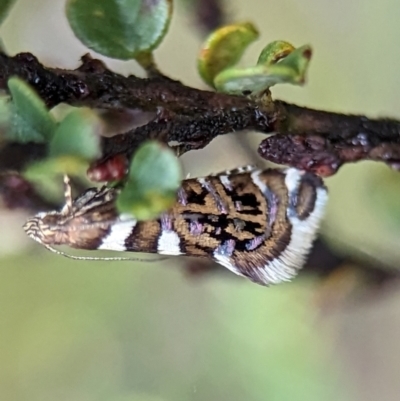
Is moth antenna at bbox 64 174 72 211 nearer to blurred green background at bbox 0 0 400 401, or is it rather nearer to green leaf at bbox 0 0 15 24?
green leaf at bbox 0 0 15 24

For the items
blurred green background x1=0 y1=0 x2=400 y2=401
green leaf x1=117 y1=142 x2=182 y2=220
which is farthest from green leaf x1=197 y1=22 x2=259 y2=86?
blurred green background x1=0 y1=0 x2=400 y2=401

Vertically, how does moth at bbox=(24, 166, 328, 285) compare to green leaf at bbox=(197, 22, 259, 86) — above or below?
below

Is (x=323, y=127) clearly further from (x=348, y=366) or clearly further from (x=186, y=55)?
(x=348, y=366)

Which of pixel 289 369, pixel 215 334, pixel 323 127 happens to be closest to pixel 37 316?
pixel 215 334

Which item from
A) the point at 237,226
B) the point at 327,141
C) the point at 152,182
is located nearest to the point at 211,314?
the point at 237,226

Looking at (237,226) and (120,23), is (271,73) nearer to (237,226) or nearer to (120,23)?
(120,23)

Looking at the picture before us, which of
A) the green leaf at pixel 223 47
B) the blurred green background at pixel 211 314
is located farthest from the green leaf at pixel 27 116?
the blurred green background at pixel 211 314
